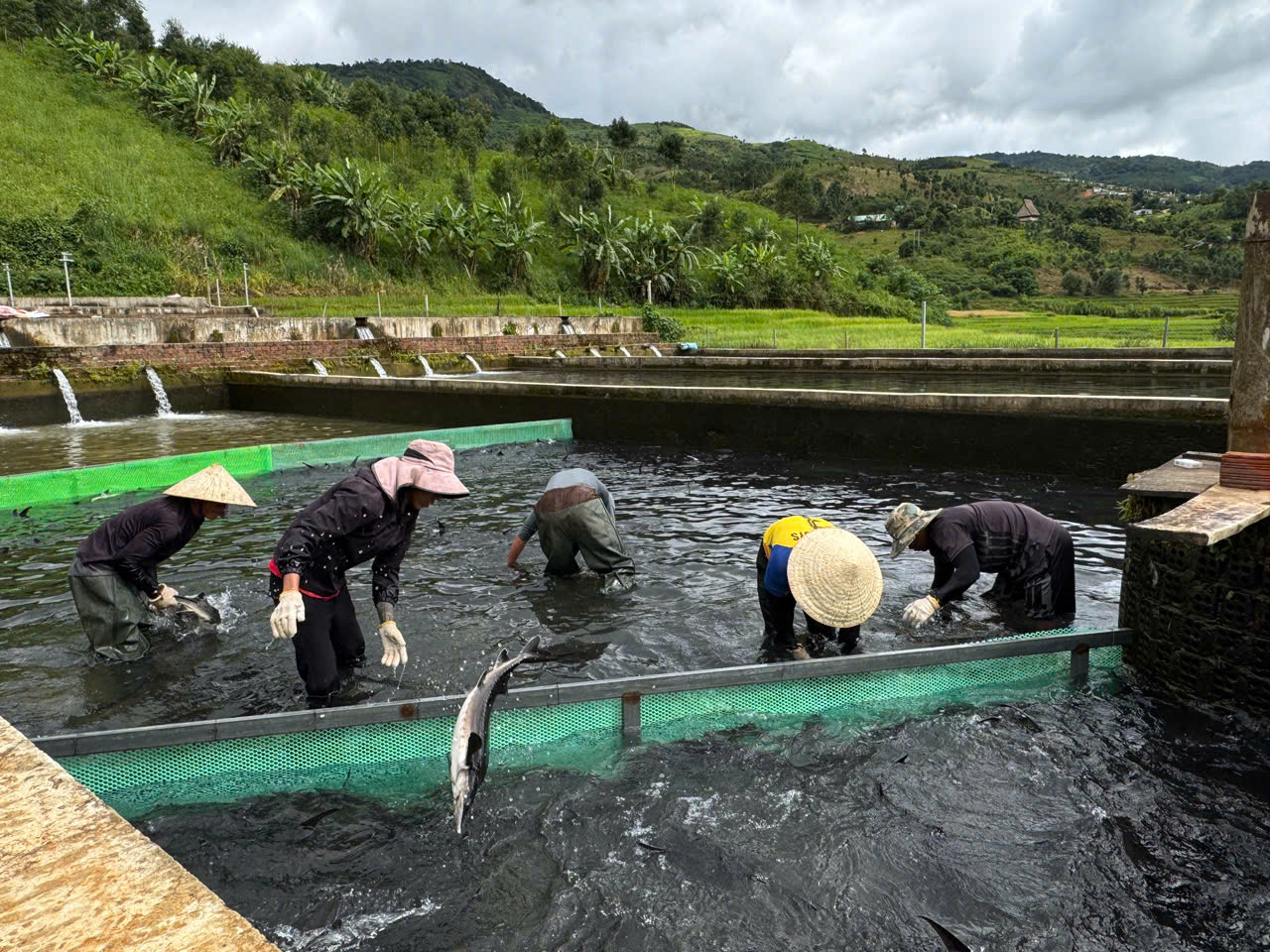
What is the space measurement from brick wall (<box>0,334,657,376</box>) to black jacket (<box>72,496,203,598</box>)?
1378cm

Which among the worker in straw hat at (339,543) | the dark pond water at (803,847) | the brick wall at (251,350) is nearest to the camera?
the dark pond water at (803,847)

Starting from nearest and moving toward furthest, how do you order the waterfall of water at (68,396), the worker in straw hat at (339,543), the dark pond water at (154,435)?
the worker in straw hat at (339,543) → the dark pond water at (154,435) → the waterfall of water at (68,396)

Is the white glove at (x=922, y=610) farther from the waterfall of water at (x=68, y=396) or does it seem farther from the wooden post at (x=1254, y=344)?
the waterfall of water at (x=68, y=396)

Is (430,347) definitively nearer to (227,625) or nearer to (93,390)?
(93,390)

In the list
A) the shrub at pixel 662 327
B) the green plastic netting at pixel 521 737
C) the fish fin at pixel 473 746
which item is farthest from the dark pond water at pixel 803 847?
the shrub at pixel 662 327

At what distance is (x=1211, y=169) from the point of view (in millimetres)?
148750

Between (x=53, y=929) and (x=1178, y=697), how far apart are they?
5.02 m

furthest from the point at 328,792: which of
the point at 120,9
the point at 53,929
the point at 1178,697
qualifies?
the point at 120,9

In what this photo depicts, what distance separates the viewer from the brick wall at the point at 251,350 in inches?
635

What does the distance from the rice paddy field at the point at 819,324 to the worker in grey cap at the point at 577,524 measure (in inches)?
688

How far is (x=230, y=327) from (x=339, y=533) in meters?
18.4

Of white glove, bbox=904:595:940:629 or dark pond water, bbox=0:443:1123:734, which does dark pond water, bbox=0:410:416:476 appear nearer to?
dark pond water, bbox=0:443:1123:734

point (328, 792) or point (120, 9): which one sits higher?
point (120, 9)

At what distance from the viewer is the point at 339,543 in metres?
4.20
